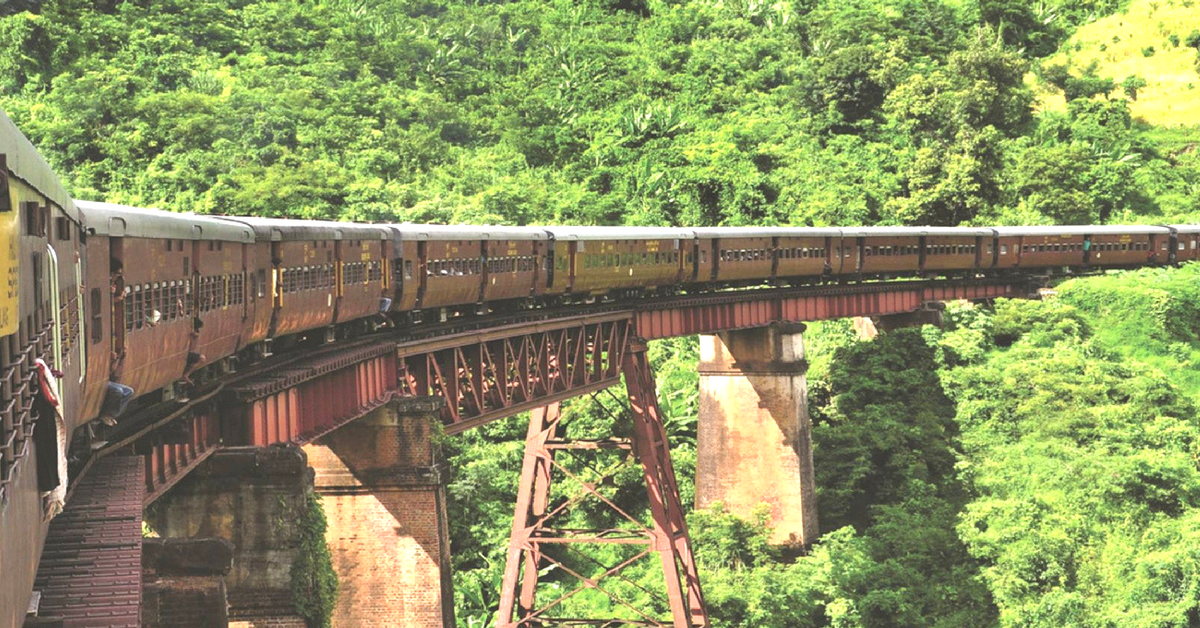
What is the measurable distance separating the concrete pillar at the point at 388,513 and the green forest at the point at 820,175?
12.9 m

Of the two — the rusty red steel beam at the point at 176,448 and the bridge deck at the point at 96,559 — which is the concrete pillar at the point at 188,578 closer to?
the bridge deck at the point at 96,559

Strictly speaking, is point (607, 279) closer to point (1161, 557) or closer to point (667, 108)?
point (1161, 557)

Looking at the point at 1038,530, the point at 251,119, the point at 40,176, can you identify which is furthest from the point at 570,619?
Answer: the point at 251,119

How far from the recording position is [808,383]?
136 feet

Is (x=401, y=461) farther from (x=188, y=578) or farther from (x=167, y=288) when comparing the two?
(x=188, y=578)

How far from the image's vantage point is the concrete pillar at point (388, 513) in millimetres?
19750

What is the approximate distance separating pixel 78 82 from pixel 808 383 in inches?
1101

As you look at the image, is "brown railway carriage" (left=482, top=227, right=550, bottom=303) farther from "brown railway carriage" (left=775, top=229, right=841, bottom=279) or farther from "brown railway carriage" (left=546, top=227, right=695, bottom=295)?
"brown railway carriage" (left=775, top=229, right=841, bottom=279)

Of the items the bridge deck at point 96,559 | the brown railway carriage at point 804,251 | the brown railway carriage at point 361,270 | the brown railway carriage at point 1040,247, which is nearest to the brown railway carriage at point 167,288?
the bridge deck at point 96,559

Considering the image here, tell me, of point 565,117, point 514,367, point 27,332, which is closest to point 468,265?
point 514,367

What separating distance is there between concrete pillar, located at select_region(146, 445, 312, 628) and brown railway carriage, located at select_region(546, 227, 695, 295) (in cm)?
1345

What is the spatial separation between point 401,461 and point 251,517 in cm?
559

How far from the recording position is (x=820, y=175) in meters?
57.2

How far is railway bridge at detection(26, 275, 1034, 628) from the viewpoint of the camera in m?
9.30
